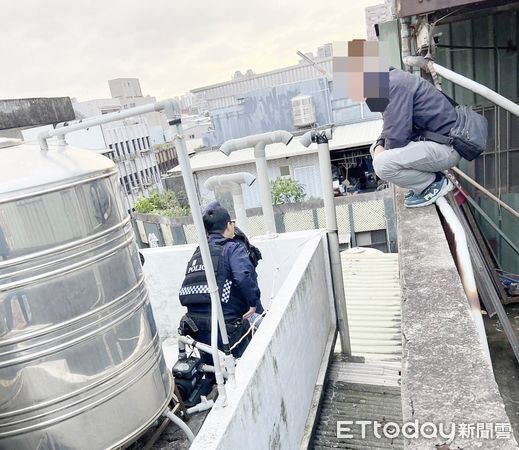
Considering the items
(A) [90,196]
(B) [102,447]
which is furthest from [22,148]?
(B) [102,447]

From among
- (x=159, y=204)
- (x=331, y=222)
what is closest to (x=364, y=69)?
(x=331, y=222)

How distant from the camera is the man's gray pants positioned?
132 inches

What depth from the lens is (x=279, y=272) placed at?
4820 mm

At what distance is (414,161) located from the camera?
3.37m

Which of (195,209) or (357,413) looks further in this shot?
(357,413)

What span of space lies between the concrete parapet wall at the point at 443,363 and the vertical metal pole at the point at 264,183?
6.71ft

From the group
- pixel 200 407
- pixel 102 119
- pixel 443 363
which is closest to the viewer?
pixel 443 363

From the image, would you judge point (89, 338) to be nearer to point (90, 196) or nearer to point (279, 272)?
point (90, 196)

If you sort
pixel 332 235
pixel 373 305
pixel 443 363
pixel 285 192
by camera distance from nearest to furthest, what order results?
pixel 443 363 → pixel 332 235 → pixel 373 305 → pixel 285 192

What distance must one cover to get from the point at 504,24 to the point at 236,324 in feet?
17.1

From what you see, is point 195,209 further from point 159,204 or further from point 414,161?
point 159,204

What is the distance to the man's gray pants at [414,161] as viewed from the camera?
3.35 meters

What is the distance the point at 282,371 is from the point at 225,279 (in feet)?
2.74

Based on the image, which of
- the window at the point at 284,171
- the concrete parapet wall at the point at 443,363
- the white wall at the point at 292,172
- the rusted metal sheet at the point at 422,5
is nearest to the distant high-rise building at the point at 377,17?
the rusted metal sheet at the point at 422,5
